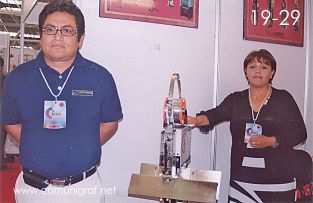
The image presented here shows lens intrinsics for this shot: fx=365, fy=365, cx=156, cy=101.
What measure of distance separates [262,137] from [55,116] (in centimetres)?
96

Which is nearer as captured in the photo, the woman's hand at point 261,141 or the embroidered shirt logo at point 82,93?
the embroidered shirt logo at point 82,93

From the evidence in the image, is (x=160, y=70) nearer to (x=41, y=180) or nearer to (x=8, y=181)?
(x=41, y=180)

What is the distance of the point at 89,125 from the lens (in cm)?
142

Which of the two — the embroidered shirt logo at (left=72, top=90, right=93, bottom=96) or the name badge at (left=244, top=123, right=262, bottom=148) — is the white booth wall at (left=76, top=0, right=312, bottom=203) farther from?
the embroidered shirt logo at (left=72, top=90, right=93, bottom=96)

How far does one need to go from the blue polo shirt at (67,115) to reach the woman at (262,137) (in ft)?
1.82

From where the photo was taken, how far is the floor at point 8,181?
267cm

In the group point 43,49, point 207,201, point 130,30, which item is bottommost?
point 207,201

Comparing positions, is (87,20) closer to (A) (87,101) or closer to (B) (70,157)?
(A) (87,101)

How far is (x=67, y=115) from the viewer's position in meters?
1.39

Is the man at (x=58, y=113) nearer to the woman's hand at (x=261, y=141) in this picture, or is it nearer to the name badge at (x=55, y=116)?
the name badge at (x=55, y=116)

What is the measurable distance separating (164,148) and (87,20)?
2.58 ft

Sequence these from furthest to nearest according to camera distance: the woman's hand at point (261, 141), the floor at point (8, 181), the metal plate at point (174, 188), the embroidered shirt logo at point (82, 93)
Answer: the floor at point (8, 181) < the woman's hand at point (261, 141) < the embroidered shirt logo at point (82, 93) < the metal plate at point (174, 188)

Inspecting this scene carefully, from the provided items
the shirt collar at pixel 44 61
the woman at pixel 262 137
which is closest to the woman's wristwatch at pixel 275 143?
the woman at pixel 262 137

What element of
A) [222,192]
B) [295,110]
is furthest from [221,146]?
[295,110]
